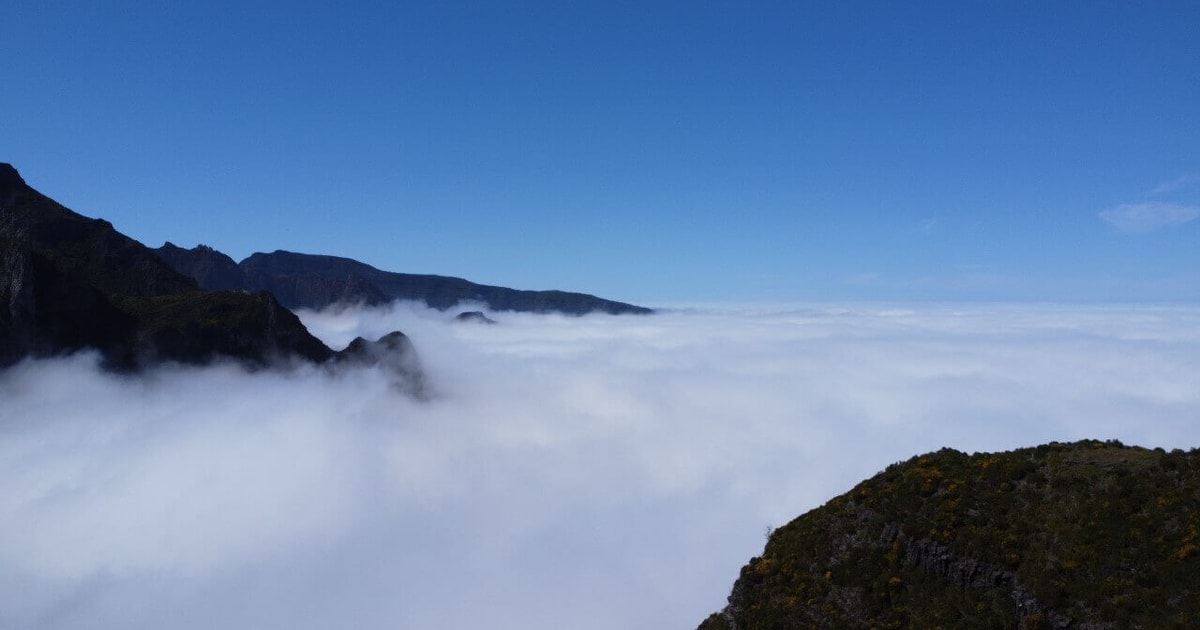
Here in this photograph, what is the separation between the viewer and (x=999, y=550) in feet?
92.8

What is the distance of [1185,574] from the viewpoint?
76.0 feet

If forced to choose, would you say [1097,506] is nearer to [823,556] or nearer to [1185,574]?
[1185,574]

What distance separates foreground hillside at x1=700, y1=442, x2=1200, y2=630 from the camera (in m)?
24.3

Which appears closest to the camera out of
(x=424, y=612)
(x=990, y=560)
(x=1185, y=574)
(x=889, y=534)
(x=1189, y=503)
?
(x=1185, y=574)

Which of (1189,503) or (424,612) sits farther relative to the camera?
(424,612)

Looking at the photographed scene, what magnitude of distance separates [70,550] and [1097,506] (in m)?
264

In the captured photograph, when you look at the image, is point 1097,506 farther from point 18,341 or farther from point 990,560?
point 18,341

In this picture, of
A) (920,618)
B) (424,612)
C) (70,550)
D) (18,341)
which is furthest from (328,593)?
(920,618)

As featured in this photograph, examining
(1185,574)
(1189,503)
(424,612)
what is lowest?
(424,612)

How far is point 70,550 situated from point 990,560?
25920 cm

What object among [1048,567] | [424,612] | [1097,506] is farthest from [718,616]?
[424,612]

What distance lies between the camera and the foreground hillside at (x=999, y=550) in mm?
24281

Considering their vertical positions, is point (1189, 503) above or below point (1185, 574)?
above

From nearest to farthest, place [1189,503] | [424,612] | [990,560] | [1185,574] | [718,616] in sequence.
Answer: [1185,574] → [1189,503] → [990,560] → [718,616] → [424,612]
